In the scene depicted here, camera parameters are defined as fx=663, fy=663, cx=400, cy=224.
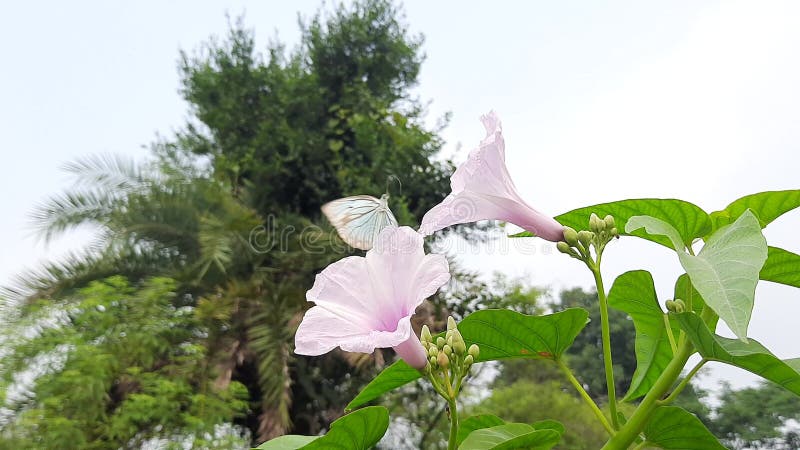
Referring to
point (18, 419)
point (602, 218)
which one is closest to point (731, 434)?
point (18, 419)

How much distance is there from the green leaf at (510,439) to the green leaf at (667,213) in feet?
0.55

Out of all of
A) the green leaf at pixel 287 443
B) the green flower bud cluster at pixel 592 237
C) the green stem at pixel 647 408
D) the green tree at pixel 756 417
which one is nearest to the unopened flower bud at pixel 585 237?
the green flower bud cluster at pixel 592 237

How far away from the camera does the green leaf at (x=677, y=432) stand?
0.46m

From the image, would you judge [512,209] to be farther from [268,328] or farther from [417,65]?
[417,65]

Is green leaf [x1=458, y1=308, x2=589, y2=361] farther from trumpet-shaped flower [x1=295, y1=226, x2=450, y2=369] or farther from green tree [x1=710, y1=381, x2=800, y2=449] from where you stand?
green tree [x1=710, y1=381, x2=800, y2=449]

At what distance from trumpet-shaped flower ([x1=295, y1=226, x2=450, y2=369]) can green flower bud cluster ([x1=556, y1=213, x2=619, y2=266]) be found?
11 cm

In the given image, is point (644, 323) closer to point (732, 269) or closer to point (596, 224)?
point (596, 224)

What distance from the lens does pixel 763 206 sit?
499 millimetres

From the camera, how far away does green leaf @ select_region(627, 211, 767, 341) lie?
313 millimetres

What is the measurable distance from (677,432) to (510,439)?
0.48 feet

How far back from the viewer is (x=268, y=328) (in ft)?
16.0

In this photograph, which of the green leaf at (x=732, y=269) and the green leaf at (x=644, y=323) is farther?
the green leaf at (x=644, y=323)

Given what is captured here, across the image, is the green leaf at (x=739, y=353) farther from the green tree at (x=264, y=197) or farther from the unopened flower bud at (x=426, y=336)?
the green tree at (x=264, y=197)

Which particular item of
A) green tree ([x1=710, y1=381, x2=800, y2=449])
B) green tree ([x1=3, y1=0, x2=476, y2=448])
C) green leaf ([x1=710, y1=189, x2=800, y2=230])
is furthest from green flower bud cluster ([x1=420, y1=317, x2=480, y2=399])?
green tree ([x1=710, y1=381, x2=800, y2=449])
